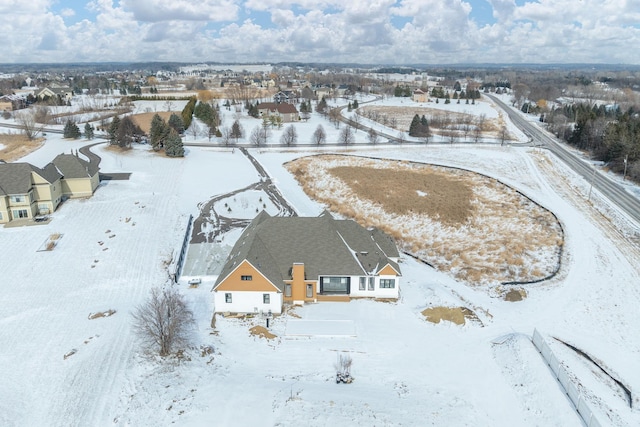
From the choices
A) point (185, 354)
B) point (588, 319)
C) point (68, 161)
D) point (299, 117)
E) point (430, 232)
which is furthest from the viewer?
point (299, 117)

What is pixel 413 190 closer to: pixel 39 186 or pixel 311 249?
pixel 311 249

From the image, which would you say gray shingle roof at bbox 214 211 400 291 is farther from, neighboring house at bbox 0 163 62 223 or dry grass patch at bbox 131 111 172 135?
dry grass patch at bbox 131 111 172 135

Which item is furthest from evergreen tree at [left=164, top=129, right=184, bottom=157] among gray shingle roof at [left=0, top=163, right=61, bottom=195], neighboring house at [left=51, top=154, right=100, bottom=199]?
gray shingle roof at [left=0, top=163, right=61, bottom=195]

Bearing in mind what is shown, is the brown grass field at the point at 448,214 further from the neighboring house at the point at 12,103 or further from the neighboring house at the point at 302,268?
the neighboring house at the point at 12,103

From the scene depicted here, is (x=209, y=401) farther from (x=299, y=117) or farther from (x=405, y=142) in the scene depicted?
(x=299, y=117)

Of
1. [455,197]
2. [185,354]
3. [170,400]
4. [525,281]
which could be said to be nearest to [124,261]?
[185,354]

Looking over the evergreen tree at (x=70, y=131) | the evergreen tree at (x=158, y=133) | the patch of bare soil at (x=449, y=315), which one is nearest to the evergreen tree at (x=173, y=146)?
the evergreen tree at (x=158, y=133)

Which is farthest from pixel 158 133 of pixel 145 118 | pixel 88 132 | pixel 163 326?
pixel 163 326
